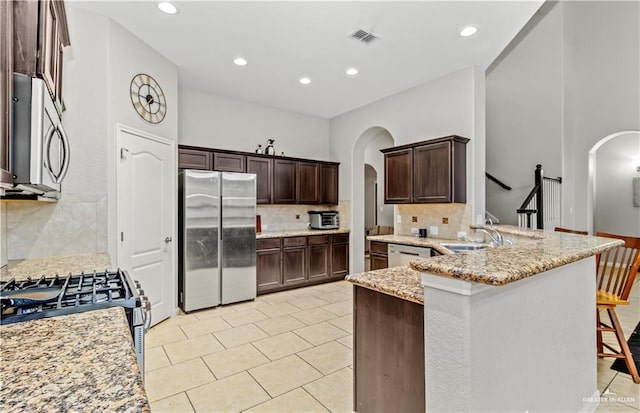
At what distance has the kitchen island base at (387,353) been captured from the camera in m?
1.50

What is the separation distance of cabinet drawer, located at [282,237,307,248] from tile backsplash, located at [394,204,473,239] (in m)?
1.53

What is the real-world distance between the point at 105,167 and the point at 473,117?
421cm

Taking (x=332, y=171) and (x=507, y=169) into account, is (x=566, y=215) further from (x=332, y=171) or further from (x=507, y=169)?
(x=332, y=171)

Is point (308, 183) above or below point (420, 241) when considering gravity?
above

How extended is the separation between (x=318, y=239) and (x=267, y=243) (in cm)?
98

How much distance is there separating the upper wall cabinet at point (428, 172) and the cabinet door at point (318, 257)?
141 cm

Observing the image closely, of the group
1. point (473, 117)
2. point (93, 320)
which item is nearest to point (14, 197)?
point (93, 320)

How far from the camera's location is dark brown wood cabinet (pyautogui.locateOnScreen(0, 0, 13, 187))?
0.98m

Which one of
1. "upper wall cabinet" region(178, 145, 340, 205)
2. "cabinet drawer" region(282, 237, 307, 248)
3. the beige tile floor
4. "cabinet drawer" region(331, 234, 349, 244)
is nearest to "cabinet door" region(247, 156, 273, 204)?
"upper wall cabinet" region(178, 145, 340, 205)

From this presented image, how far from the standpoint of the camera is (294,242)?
5078mm

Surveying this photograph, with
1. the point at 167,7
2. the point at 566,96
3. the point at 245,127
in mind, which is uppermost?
the point at 566,96

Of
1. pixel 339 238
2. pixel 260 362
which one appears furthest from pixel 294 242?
pixel 260 362

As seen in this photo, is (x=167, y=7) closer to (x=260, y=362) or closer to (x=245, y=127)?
(x=245, y=127)

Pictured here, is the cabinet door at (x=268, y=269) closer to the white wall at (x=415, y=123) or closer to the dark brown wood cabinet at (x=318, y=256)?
the dark brown wood cabinet at (x=318, y=256)
